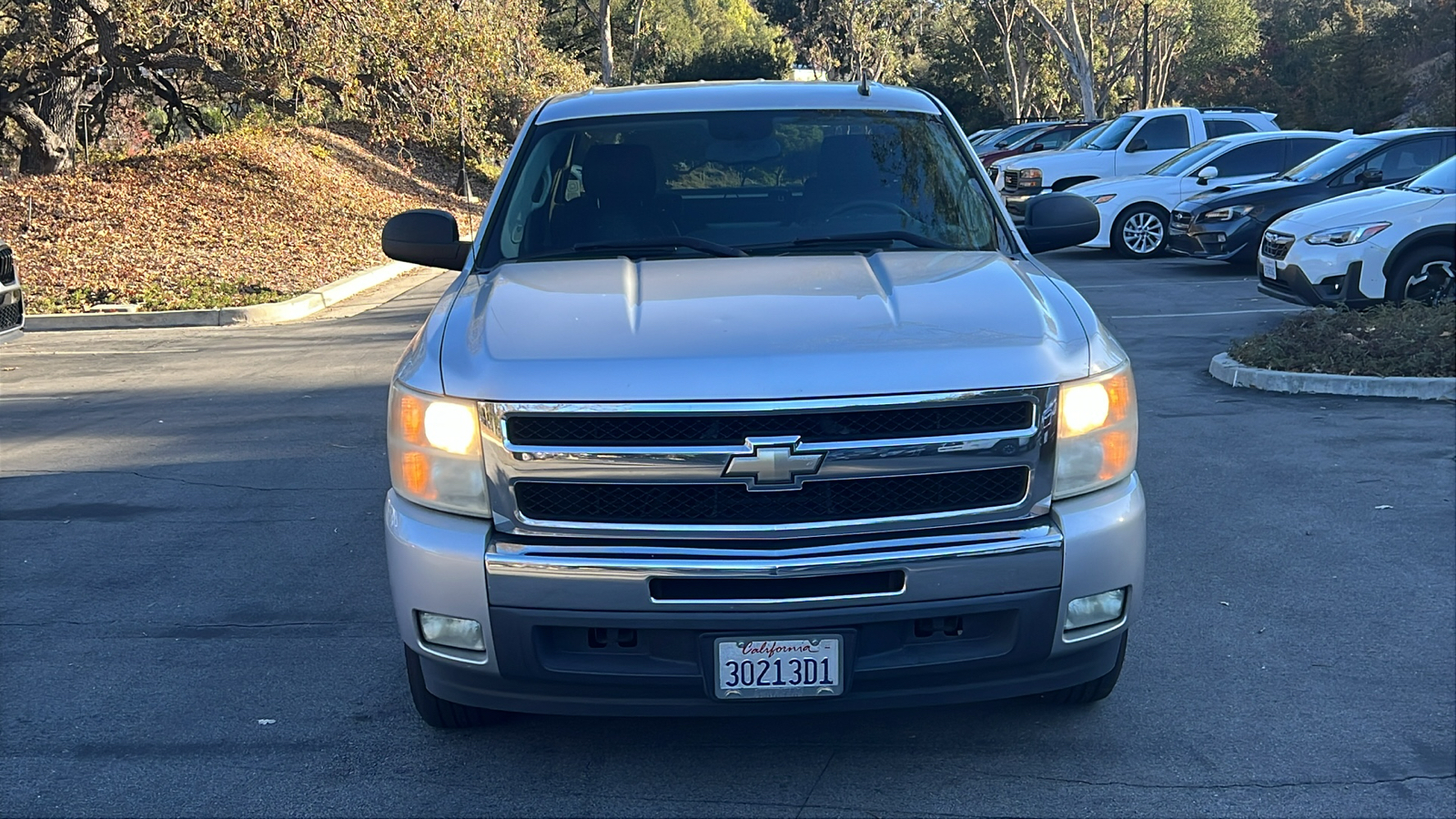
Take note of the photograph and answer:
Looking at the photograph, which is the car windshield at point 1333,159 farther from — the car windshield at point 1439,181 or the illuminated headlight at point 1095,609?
the illuminated headlight at point 1095,609

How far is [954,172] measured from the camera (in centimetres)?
512

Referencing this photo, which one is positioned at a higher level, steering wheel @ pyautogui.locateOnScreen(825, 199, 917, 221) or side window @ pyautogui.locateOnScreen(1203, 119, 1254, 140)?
steering wheel @ pyautogui.locateOnScreen(825, 199, 917, 221)

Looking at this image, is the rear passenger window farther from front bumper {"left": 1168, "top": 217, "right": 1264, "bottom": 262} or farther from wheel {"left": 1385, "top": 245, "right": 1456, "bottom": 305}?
wheel {"left": 1385, "top": 245, "right": 1456, "bottom": 305}

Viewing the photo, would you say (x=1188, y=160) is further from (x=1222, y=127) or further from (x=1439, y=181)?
(x=1439, y=181)

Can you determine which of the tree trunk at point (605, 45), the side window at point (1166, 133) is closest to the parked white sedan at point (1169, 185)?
the side window at point (1166, 133)

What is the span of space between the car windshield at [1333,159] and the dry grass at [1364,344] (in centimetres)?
599

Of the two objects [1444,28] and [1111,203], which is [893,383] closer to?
[1111,203]

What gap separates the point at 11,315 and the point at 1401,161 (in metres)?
13.2

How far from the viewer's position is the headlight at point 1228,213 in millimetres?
15781

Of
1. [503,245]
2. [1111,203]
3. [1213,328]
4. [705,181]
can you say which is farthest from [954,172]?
[1111,203]

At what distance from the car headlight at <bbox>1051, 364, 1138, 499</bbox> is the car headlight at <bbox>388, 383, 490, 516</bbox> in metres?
1.41

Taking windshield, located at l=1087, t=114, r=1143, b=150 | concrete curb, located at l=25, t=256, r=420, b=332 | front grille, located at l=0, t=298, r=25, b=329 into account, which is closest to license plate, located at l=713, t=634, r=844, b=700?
front grille, located at l=0, t=298, r=25, b=329

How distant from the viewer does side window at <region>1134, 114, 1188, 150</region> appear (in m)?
22.3

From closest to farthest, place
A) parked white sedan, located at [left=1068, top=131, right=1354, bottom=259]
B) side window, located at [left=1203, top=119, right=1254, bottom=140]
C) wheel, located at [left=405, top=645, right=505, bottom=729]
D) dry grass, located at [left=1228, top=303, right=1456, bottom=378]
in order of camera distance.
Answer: wheel, located at [left=405, top=645, right=505, bottom=729], dry grass, located at [left=1228, top=303, right=1456, bottom=378], parked white sedan, located at [left=1068, top=131, right=1354, bottom=259], side window, located at [left=1203, top=119, right=1254, bottom=140]
